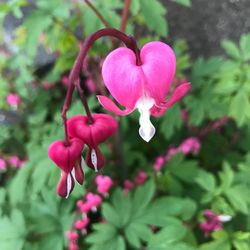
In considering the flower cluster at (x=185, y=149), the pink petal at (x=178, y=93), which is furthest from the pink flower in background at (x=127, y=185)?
the pink petal at (x=178, y=93)

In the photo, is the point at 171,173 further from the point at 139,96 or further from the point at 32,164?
the point at 139,96

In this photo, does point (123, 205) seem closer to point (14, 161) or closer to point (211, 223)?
point (211, 223)

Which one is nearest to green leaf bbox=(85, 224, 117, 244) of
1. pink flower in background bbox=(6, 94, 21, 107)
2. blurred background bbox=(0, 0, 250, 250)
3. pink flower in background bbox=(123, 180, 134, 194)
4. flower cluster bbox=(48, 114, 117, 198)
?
blurred background bbox=(0, 0, 250, 250)

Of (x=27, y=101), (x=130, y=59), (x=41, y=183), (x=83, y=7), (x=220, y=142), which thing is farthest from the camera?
(x=27, y=101)

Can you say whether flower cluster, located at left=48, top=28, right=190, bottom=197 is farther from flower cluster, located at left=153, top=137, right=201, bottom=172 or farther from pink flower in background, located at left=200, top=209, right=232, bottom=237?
flower cluster, located at left=153, top=137, right=201, bottom=172

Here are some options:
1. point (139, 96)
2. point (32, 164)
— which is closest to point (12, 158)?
point (32, 164)

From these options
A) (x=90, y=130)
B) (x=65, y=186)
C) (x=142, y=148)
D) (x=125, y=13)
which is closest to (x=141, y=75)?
(x=90, y=130)

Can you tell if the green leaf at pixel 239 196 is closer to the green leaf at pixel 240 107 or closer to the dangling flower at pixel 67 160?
the green leaf at pixel 240 107
